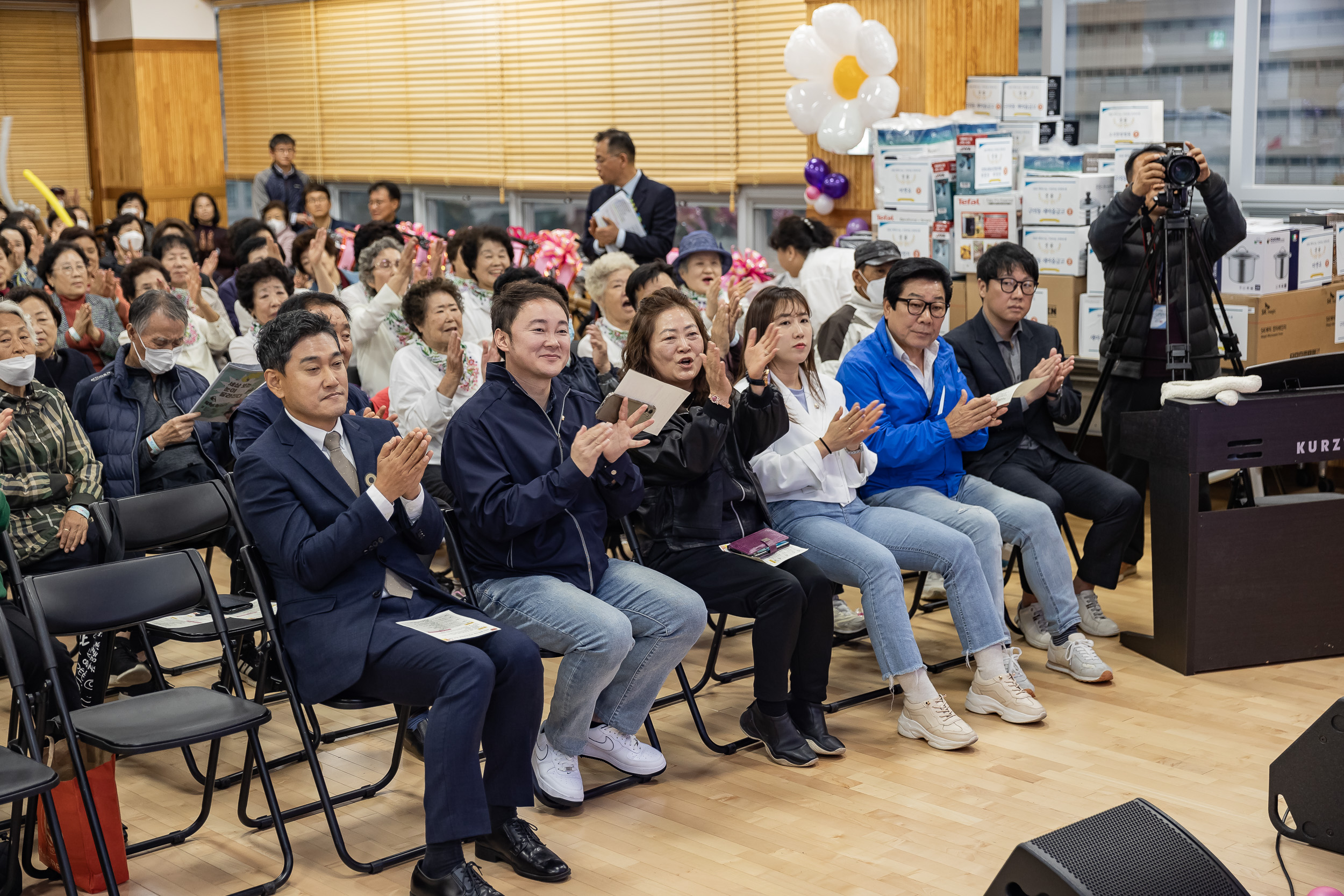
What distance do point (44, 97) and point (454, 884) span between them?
453 inches

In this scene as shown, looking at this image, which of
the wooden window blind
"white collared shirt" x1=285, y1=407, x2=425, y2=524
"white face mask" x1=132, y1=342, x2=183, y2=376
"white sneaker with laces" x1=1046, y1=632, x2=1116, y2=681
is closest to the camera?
"white collared shirt" x1=285, y1=407, x2=425, y2=524

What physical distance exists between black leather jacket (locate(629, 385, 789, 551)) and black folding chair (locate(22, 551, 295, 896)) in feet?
3.85

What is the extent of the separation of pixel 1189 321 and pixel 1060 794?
A: 7.58ft

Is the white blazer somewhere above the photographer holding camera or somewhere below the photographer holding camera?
below

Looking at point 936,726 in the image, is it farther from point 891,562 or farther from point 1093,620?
point 1093,620

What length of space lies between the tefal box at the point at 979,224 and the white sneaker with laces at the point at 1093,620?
196cm

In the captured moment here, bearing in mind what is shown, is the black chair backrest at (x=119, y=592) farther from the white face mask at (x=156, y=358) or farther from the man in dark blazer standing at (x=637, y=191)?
the man in dark blazer standing at (x=637, y=191)

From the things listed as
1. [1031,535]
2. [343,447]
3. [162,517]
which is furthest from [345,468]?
[1031,535]

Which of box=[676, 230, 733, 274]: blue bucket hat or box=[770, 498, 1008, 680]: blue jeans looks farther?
box=[676, 230, 733, 274]: blue bucket hat

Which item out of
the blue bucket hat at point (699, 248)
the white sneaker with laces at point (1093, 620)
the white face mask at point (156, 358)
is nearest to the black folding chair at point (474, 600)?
the white face mask at point (156, 358)

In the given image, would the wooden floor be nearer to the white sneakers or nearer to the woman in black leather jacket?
the white sneakers

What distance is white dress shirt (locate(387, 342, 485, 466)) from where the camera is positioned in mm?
4285

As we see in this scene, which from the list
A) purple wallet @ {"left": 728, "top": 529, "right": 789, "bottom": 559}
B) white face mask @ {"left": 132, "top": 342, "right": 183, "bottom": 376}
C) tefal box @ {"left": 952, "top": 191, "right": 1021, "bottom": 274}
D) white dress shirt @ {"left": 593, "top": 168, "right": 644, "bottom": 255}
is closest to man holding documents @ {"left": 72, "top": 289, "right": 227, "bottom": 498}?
white face mask @ {"left": 132, "top": 342, "right": 183, "bottom": 376}

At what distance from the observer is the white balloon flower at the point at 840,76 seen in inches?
249
